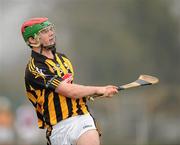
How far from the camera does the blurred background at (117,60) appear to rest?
3834cm

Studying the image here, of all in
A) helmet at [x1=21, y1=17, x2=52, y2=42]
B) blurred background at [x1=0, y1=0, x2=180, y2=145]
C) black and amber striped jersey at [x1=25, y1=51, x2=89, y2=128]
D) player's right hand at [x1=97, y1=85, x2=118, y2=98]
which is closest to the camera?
player's right hand at [x1=97, y1=85, x2=118, y2=98]

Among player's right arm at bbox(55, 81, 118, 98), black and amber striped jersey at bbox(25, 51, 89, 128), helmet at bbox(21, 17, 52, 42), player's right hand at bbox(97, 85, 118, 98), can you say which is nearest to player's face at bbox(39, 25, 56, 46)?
helmet at bbox(21, 17, 52, 42)

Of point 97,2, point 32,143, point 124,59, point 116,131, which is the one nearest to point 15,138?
point 32,143

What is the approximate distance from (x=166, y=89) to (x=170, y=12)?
8170 mm

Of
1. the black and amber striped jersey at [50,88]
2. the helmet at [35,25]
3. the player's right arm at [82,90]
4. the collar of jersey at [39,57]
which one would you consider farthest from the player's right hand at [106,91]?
the helmet at [35,25]

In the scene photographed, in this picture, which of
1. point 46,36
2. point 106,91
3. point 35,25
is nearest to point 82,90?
point 106,91

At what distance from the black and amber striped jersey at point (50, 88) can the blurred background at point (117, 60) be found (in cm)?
2300

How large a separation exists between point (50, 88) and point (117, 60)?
42908mm

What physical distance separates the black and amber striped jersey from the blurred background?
75.5 ft

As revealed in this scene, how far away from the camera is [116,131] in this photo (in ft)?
131

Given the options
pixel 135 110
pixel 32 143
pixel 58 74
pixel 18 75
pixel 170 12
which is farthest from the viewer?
pixel 18 75

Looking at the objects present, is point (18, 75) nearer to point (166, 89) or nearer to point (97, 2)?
point (97, 2)

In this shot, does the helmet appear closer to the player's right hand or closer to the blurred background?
the player's right hand

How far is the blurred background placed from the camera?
126 ft
